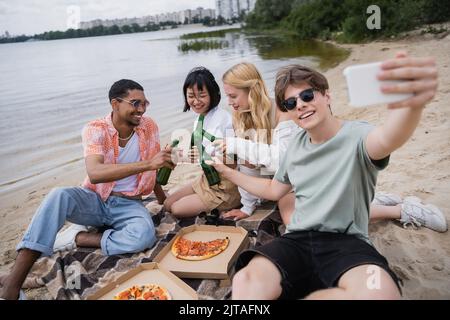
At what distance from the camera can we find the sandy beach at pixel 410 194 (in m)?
2.92

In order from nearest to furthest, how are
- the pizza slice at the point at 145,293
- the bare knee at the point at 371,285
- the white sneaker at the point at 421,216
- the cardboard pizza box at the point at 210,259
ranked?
1. the bare knee at the point at 371,285
2. the pizza slice at the point at 145,293
3. the cardboard pizza box at the point at 210,259
4. the white sneaker at the point at 421,216

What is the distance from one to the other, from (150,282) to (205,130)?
1641mm

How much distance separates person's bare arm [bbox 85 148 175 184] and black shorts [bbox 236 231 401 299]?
141 cm

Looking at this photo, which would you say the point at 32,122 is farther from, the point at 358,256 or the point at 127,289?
the point at 358,256

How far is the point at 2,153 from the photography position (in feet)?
28.9

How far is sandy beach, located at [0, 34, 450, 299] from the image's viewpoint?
2.92 m

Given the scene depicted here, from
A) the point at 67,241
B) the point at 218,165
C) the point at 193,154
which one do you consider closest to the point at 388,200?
the point at 218,165

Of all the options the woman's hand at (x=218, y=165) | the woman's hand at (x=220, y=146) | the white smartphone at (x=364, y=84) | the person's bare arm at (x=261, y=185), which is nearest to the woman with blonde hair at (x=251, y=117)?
the woman's hand at (x=220, y=146)

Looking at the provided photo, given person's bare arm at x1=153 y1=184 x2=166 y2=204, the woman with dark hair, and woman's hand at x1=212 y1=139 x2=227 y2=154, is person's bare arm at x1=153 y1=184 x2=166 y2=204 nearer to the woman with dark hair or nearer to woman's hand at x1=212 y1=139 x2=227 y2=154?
the woman with dark hair

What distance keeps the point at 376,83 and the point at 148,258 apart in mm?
2743

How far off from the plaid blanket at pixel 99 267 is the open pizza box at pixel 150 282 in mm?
197

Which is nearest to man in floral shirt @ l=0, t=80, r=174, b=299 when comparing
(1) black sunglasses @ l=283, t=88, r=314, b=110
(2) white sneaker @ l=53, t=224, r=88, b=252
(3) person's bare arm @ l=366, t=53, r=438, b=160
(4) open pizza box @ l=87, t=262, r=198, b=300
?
(2) white sneaker @ l=53, t=224, r=88, b=252

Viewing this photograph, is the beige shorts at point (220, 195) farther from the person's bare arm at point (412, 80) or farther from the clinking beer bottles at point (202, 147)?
the person's bare arm at point (412, 80)
